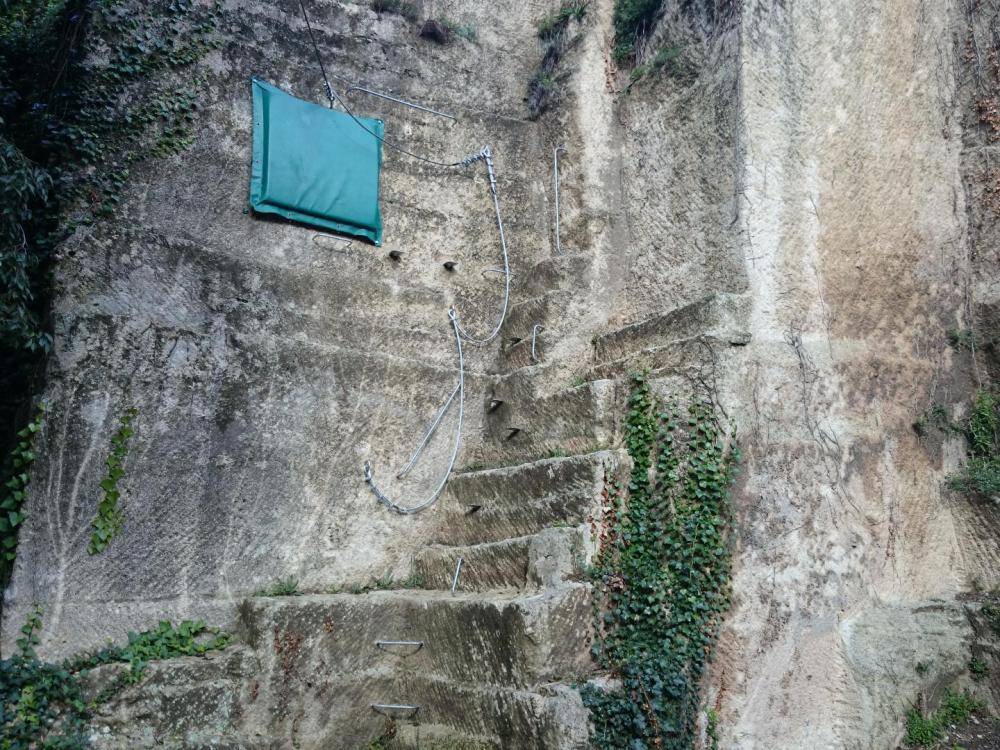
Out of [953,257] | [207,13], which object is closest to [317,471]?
[207,13]

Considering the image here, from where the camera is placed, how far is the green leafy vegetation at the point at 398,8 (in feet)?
21.0

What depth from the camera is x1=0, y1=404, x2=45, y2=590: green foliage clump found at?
4453 mm

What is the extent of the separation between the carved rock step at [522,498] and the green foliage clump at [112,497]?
2.13 metres

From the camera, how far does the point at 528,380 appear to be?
5883 mm

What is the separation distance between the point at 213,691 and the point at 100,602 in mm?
855

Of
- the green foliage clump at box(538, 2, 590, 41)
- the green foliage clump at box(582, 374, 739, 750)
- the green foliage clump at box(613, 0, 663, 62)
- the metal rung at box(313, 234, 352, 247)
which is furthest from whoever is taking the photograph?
the green foliage clump at box(538, 2, 590, 41)

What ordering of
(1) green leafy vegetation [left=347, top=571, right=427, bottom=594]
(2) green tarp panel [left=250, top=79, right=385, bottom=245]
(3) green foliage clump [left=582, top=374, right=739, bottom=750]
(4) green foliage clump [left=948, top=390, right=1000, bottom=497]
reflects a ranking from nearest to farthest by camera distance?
1. (3) green foliage clump [left=582, top=374, right=739, bottom=750]
2. (4) green foliage clump [left=948, top=390, right=1000, bottom=497]
3. (1) green leafy vegetation [left=347, top=571, right=427, bottom=594]
4. (2) green tarp panel [left=250, top=79, right=385, bottom=245]

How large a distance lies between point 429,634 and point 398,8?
4942 millimetres

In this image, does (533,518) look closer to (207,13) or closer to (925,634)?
(925,634)

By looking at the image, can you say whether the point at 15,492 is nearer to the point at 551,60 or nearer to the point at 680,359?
the point at 680,359

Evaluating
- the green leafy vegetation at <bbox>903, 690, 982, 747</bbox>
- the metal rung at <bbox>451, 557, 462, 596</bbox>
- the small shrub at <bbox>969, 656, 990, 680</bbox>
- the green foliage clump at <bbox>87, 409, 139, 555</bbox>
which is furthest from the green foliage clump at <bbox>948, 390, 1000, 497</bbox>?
the green foliage clump at <bbox>87, 409, 139, 555</bbox>

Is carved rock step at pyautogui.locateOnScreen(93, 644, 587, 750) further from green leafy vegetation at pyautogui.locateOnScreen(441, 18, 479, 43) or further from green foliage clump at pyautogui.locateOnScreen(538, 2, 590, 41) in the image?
green foliage clump at pyautogui.locateOnScreen(538, 2, 590, 41)

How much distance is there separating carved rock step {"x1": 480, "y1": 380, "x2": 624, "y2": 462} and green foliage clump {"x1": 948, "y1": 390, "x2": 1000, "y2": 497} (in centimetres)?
238

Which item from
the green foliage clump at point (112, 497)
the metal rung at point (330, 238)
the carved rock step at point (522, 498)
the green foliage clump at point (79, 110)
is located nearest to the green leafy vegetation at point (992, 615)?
the carved rock step at point (522, 498)
